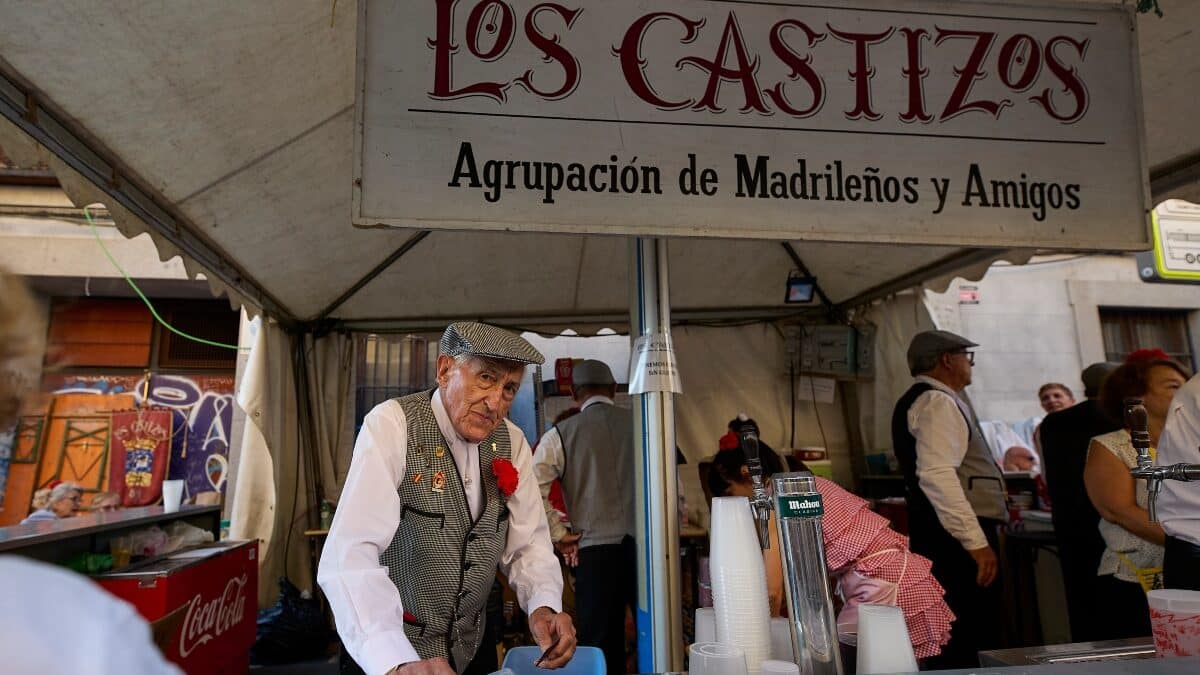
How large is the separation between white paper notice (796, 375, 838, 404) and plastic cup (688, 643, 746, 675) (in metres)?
4.34

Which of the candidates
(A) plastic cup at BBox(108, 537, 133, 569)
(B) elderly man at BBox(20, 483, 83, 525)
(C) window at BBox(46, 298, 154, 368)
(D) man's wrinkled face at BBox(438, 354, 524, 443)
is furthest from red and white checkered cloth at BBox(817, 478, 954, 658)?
(C) window at BBox(46, 298, 154, 368)

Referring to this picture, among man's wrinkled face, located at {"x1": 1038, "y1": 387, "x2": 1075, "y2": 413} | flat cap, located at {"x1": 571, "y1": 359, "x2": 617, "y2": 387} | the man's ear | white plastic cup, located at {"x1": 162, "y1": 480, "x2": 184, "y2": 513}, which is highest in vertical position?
flat cap, located at {"x1": 571, "y1": 359, "x2": 617, "y2": 387}

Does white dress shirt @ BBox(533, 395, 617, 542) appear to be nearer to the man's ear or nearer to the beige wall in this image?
the man's ear

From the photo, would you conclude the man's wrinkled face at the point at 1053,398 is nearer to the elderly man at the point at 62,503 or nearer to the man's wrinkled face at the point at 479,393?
the man's wrinkled face at the point at 479,393

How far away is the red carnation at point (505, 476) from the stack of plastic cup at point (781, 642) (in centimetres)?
81

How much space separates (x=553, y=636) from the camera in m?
1.57

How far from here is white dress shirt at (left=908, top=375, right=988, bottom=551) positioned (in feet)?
9.41

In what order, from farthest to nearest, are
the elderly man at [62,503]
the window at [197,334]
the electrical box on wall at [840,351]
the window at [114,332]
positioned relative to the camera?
the window at [197,334] → the window at [114,332] → the electrical box on wall at [840,351] → the elderly man at [62,503]

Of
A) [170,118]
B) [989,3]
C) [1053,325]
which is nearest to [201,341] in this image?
[170,118]

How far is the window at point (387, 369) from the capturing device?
518 cm

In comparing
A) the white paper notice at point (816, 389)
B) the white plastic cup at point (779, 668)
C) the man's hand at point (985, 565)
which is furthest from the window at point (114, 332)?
the white plastic cup at point (779, 668)

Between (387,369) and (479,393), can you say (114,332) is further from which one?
(479,393)

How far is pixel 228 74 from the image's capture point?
6.96 feet

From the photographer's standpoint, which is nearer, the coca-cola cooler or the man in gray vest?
the coca-cola cooler
